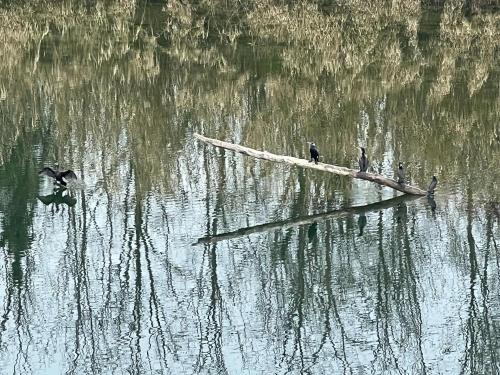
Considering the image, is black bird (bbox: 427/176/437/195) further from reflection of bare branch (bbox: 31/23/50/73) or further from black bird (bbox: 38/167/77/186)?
reflection of bare branch (bbox: 31/23/50/73)

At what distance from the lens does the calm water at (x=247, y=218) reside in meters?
12.5

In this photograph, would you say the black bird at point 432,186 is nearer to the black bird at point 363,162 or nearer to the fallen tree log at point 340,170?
the fallen tree log at point 340,170

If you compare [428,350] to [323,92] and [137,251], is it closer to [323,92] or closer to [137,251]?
[137,251]

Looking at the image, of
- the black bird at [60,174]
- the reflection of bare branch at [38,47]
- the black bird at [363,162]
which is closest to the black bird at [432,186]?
the black bird at [363,162]

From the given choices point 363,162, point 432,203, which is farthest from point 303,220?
point 432,203

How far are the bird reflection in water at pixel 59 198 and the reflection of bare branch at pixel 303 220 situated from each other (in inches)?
103

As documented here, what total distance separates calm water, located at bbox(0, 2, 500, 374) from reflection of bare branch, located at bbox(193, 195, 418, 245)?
38mm

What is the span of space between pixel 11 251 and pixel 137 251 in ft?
5.49

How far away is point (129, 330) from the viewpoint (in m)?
12.9

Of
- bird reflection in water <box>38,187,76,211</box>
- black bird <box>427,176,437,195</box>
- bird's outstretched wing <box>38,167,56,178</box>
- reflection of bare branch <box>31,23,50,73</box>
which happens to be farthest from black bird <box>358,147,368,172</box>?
reflection of bare branch <box>31,23,50,73</box>

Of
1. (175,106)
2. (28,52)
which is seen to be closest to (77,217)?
(175,106)

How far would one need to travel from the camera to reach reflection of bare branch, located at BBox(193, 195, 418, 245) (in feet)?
52.1

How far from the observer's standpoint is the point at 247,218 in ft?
54.0

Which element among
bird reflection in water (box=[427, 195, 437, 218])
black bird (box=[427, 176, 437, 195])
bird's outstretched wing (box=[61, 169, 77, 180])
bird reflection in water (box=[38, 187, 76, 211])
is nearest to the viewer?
bird reflection in water (box=[427, 195, 437, 218])
